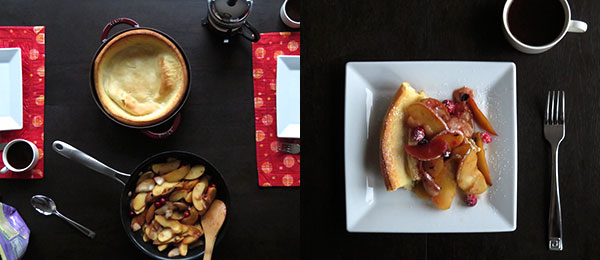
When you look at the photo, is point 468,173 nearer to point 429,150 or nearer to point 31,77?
point 429,150

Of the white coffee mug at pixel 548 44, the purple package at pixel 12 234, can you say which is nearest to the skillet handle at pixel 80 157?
the purple package at pixel 12 234

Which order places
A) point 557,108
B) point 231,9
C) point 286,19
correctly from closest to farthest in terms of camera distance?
point 557,108 → point 231,9 → point 286,19

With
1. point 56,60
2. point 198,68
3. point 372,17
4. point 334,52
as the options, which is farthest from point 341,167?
point 56,60

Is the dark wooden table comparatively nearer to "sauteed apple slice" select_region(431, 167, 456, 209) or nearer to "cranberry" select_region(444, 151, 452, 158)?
"sauteed apple slice" select_region(431, 167, 456, 209)

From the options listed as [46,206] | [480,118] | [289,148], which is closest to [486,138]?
[480,118]

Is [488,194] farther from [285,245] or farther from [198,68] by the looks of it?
[198,68]

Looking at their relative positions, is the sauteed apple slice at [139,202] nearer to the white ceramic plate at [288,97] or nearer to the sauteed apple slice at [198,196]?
the sauteed apple slice at [198,196]

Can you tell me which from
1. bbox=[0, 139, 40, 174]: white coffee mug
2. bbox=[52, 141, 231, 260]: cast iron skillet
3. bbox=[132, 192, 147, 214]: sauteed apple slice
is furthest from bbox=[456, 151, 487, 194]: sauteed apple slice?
bbox=[0, 139, 40, 174]: white coffee mug
